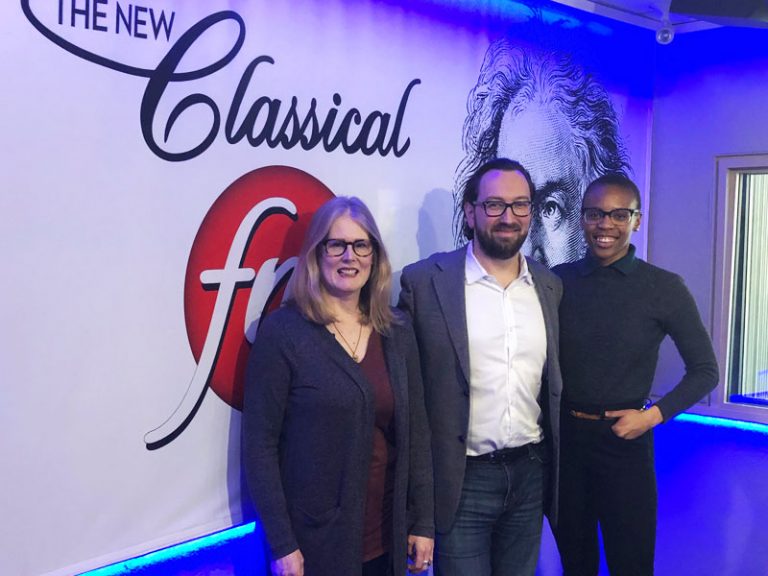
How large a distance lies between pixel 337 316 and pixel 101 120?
0.90 meters

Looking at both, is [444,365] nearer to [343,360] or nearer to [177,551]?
[343,360]

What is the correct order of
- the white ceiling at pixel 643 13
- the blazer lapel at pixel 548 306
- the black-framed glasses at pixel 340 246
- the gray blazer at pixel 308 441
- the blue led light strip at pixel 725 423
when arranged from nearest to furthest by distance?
the gray blazer at pixel 308 441 < the black-framed glasses at pixel 340 246 < the blazer lapel at pixel 548 306 < the white ceiling at pixel 643 13 < the blue led light strip at pixel 725 423

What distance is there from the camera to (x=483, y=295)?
2.65 m

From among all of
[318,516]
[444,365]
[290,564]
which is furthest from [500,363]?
[290,564]

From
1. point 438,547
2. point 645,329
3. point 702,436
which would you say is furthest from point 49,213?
point 702,436

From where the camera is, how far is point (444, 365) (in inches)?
101

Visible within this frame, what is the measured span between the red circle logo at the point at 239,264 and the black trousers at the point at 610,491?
1.28 meters

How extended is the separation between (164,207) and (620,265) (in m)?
1.71

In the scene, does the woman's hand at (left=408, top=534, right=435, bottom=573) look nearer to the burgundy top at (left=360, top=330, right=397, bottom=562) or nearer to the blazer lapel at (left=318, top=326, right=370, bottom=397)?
the burgundy top at (left=360, top=330, right=397, bottom=562)

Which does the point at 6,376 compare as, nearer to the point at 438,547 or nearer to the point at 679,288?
the point at 438,547

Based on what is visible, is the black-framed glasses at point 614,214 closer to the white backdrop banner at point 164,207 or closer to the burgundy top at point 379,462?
the white backdrop banner at point 164,207

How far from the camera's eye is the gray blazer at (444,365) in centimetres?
256

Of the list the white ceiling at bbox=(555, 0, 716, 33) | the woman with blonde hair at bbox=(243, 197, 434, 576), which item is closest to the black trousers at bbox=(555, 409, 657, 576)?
the woman with blonde hair at bbox=(243, 197, 434, 576)

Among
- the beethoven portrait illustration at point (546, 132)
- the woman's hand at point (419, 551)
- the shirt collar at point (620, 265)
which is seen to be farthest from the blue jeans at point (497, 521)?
the beethoven portrait illustration at point (546, 132)
